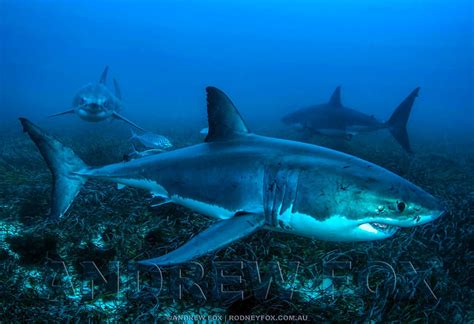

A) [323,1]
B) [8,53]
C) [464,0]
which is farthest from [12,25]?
[464,0]

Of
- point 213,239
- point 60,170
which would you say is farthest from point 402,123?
point 60,170

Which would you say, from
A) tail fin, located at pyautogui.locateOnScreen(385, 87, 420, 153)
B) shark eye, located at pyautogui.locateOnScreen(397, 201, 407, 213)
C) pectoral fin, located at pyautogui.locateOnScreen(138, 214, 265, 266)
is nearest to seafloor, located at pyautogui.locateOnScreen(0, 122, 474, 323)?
pectoral fin, located at pyautogui.locateOnScreen(138, 214, 265, 266)

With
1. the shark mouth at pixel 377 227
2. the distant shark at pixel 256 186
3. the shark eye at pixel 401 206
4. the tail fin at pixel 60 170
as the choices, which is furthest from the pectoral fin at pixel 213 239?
the tail fin at pixel 60 170

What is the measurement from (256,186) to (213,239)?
858 millimetres

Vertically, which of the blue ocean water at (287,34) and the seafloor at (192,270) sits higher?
the blue ocean water at (287,34)

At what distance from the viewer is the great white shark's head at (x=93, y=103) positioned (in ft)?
29.8

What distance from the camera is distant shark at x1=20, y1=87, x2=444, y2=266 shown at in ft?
8.41

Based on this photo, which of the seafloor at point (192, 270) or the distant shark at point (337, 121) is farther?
the distant shark at point (337, 121)

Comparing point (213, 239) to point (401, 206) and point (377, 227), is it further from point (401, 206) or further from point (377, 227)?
point (401, 206)

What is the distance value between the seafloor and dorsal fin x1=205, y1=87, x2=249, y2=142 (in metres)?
1.48

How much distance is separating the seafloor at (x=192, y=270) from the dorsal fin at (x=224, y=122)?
4.85 ft

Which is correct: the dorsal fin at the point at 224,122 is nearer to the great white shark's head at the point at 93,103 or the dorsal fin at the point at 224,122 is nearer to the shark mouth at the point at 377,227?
the shark mouth at the point at 377,227

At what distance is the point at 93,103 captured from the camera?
29.6 ft

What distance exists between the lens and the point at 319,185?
9.44 feet
